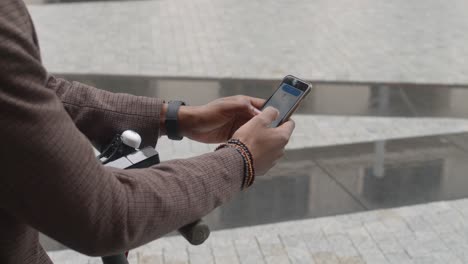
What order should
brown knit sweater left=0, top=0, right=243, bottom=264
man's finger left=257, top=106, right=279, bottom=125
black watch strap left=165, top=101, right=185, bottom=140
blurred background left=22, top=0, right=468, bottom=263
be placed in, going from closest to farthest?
brown knit sweater left=0, top=0, right=243, bottom=264 → man's finger left=257, top=106, right=279, bottom=125 → black watch strap left=165, top=101, right=185, bottom=140 → blurred background left=22, top=0, right=468, bottom=263

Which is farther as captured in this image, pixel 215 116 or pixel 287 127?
pixel 215 116

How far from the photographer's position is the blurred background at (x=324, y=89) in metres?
3.78

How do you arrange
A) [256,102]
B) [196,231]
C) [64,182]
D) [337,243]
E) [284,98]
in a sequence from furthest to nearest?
[337,243]
[256,102]
[284,98]
[196,231]
[64,182]

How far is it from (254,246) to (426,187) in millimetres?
1378

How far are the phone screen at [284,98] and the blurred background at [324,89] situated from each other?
1857 millimetres

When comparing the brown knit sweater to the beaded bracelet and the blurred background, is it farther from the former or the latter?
the blurred background

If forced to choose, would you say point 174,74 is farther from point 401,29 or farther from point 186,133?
point 186,133

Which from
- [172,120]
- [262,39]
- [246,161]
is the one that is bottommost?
[262,39]

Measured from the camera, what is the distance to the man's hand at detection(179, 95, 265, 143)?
1844 millimetres

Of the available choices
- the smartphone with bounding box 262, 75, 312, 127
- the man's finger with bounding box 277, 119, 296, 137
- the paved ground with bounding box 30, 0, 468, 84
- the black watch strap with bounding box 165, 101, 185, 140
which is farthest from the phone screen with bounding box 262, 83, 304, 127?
the paved ground with bounding box 30, 0, 468, 84

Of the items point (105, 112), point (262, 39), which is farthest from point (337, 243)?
point (262, 39)

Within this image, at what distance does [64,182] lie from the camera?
3.62 feet

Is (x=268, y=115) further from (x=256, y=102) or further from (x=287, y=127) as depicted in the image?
(x=256, y=102)

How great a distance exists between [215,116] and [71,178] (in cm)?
78
